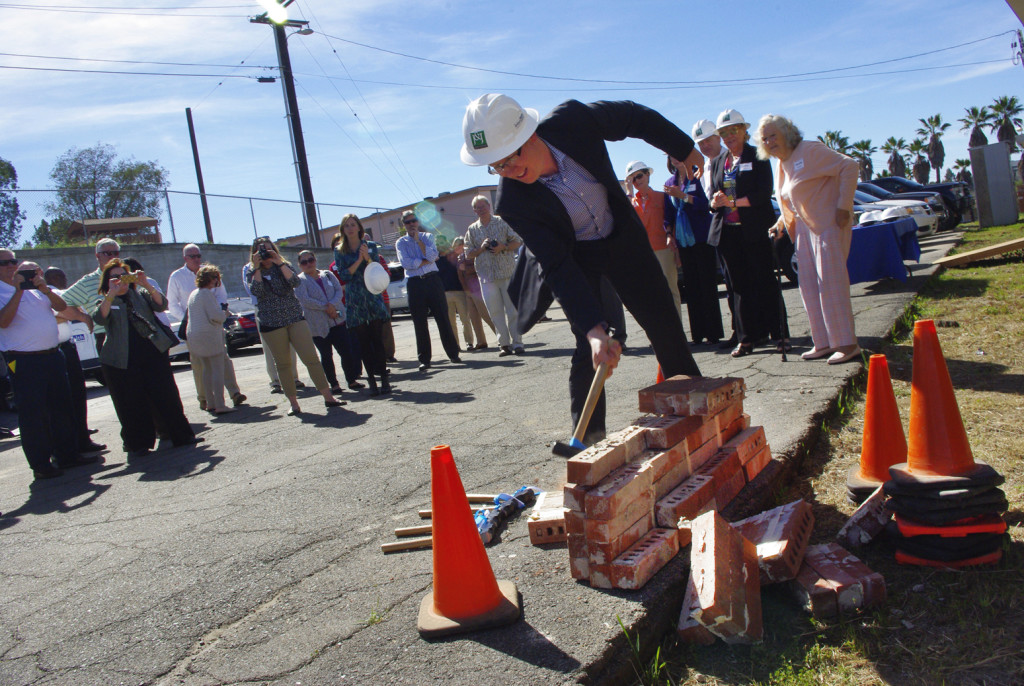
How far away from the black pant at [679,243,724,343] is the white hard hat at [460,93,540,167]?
4.24 m

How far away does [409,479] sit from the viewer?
4.08 m

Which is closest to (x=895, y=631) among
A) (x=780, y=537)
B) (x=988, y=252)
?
(x=780, y=537)

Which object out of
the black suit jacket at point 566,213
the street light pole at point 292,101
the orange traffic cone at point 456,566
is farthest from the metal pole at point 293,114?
the orange traffic cone at point 456,566

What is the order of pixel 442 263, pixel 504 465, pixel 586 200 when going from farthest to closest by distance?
1. pixel 442 263
2. pixel 504 465
3. pixel 586 200

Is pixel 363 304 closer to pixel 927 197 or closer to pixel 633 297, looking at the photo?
pixel 633 297

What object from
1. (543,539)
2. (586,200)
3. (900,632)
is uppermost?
(586,200)

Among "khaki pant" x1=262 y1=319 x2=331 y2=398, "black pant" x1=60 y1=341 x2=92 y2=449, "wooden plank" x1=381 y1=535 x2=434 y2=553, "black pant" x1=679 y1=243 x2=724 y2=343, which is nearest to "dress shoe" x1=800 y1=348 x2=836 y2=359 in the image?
A: "black pant" x1=679 y1=243 x2=724 y2=343

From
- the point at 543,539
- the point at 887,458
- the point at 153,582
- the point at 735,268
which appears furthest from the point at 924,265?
the point at 153,582

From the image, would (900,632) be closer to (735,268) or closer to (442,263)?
(735,268)

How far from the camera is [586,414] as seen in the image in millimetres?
2969

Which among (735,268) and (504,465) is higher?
(735,268)

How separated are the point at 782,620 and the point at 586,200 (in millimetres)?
1964

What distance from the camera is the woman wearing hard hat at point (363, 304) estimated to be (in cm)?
729

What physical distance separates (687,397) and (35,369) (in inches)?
200
